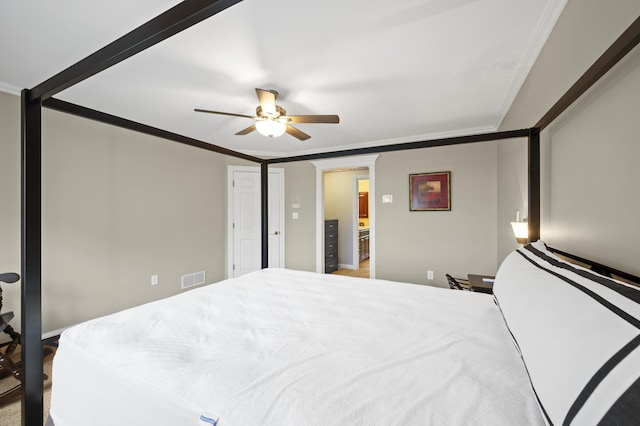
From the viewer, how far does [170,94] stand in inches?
96.0

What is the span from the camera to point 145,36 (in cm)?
85

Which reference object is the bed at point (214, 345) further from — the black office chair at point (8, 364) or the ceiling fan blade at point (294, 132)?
the ceiling fan blade at point (294, 132)

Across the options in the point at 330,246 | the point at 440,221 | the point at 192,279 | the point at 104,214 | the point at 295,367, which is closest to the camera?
the point at 295,367

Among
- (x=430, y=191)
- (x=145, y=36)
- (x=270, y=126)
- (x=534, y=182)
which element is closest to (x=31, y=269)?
(x=145, y=36)

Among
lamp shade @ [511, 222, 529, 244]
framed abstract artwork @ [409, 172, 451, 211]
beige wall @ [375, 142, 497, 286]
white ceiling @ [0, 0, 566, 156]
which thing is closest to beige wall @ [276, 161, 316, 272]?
beige wall @ [375, 142, 497, 286]

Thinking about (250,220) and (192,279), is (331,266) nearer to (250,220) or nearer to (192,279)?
(250,220)

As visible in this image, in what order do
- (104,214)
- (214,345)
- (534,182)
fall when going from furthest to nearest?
(104,214), (534,182), (214,345)

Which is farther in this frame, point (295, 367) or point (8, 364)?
point (8, 364)

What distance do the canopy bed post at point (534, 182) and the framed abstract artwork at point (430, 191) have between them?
2202mm

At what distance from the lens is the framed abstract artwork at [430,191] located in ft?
12.3

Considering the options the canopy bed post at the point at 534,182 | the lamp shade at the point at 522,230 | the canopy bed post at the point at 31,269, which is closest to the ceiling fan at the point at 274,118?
the canopy bed post at the point at 31,269

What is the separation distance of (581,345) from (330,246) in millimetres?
Result: 4993

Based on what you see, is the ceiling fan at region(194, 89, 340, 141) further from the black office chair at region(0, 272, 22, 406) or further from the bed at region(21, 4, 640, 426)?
the black office chair at region(0, 272, 22, 406)

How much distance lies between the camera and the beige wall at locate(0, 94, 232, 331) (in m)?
2.52
